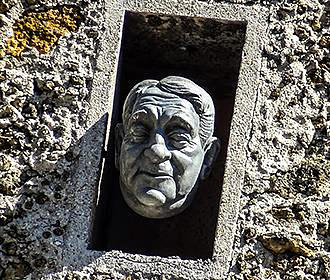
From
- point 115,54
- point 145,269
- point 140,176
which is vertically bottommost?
point 145,269

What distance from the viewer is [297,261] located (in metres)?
4.77

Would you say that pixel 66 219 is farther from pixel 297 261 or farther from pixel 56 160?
pixel 297 261

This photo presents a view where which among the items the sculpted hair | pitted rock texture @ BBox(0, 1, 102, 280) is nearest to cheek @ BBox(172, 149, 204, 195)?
the sculpted hair

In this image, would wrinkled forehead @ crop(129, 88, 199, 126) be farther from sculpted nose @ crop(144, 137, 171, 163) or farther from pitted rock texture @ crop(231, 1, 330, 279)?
pitted rock texture @ crop(231, 1, 330, 279)

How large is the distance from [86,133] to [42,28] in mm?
451

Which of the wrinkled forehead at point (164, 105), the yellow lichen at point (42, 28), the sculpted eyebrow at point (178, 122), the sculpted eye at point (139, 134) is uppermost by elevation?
the yellow lichen at point (42, 28)

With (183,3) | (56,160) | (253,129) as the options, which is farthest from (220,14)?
(56,160)

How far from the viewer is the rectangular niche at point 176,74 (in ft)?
17.0

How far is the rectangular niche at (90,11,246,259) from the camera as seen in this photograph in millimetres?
5180

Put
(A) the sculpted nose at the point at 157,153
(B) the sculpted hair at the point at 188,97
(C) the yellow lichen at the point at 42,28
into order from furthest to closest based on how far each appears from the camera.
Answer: (C) the yellow lichen at the point at 42,28 < (B) the sculpted hair at the point at 188,97 < (A) the sculpted nose at the point at 157,153

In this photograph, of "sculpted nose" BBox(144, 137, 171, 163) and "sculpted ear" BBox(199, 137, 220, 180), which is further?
"sculpted ear" BBox(199, 137, 220, 180)

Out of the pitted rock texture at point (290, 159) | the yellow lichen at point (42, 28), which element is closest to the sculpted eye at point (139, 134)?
the pitted rock texture at point (290, 159)

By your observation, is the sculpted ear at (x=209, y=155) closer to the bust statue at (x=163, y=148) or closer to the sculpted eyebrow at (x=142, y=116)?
the bust statue at (x=163, y=148)

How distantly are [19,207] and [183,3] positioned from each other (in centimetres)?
96
